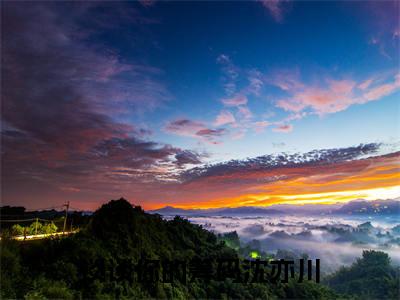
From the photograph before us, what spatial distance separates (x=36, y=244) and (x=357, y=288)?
11313 centimetres

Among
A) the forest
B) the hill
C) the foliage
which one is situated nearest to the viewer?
the hill

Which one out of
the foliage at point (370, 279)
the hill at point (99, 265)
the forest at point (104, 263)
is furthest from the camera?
the foliage at point (370, 279)

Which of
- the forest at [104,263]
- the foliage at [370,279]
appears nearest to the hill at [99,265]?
the forest at [104,263]

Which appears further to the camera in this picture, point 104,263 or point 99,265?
point 104,263

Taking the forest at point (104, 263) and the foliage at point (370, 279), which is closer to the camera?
the forest at point (104, 263)

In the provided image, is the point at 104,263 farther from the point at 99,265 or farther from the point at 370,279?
the point at 370,279

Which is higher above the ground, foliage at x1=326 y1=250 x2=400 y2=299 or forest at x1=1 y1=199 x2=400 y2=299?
forest at x1=1 y1=199 x2=400 y2=299

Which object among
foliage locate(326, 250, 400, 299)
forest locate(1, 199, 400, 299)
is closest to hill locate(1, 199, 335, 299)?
forest locate(1, 199, 400, 299)

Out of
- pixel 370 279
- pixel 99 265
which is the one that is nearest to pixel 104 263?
pixel 99 265

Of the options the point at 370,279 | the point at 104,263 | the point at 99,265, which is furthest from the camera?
the point at 370,279

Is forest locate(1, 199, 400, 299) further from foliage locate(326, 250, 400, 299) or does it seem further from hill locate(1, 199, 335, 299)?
foliage locate(326, 250, 400, 299)

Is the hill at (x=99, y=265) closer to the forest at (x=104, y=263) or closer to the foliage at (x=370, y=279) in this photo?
the forest at (x=104, y=263)

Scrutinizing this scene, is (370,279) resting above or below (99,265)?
below

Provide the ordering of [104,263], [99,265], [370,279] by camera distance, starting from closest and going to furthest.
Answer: [99,265] → [104,263] → [370,279]
